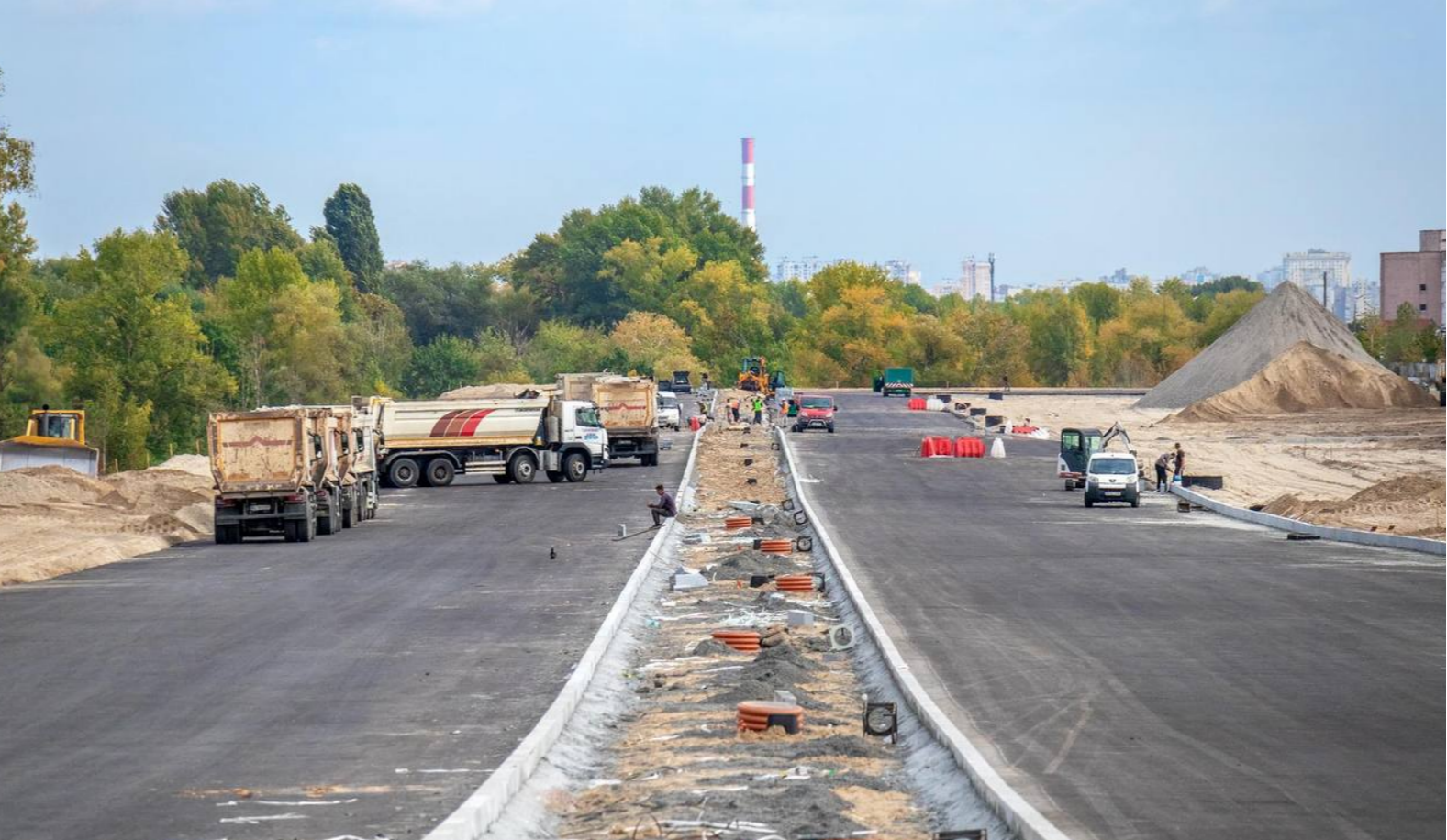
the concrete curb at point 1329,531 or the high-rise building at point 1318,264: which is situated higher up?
the high-rise building at point 1318,264

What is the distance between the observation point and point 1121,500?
47.7 m

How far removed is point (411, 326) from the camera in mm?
180875

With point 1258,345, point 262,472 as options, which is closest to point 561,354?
point 1258,345

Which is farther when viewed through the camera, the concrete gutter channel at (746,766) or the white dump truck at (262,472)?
the white dump truck at (262,472)

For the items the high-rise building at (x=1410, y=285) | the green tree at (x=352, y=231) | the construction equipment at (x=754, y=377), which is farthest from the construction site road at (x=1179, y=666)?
the green tree at (x=352, y=231)

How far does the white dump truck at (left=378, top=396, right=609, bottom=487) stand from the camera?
57188 mm

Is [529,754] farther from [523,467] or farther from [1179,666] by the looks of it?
[523,467]

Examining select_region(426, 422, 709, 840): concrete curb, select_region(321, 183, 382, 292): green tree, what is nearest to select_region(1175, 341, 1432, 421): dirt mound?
select_region(426, 422, 709, 840): concrete curb

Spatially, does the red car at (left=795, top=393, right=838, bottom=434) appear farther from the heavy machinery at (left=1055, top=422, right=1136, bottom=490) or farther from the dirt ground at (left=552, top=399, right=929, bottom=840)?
the dirt ground at (left=552, top=399, right=929, bottom=840)

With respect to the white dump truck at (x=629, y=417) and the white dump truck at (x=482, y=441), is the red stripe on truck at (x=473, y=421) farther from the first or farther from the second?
the white dump truck at (x=629, y=417)

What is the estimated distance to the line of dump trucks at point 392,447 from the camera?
38.4 metres

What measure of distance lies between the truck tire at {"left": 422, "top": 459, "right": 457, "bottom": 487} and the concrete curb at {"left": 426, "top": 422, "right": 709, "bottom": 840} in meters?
33.9

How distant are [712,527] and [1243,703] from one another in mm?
25072

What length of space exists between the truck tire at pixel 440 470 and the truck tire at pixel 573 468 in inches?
146
